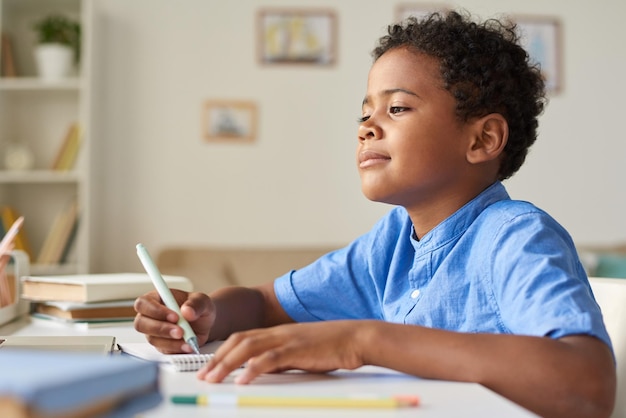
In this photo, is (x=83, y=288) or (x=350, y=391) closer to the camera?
(x=350, y=391)

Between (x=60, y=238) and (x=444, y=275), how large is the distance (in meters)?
2.52

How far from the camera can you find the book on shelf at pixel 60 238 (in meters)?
3.21

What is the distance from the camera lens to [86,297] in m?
1.27

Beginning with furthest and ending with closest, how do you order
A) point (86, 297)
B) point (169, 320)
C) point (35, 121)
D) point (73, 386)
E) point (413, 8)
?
1. point (413, 8)
2. point (35, 121)
3. point (86, 297)
4. point (169, 320)
5. point (73, 386)

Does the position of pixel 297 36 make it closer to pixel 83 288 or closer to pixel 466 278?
pixel 83 288

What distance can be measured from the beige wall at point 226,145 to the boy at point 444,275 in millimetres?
2110

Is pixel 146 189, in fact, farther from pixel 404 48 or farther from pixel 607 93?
pixel 404 48

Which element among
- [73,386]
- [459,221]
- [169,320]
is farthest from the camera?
[459,221]

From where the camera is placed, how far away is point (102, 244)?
3410 millimetres

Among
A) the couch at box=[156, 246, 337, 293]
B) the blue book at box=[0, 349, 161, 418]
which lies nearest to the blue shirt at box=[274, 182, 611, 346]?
the blue book at box=[0, 349, 161, 418]

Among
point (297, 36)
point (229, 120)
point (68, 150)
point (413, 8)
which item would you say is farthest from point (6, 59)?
point (413, 8)

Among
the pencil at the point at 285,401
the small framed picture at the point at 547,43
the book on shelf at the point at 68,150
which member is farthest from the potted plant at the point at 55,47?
the pencil at the point at 285,401

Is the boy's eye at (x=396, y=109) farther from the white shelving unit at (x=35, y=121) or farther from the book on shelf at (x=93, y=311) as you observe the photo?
the white shelving unit at (x=35, y=121)

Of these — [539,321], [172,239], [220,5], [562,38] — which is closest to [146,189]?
[172,239]
